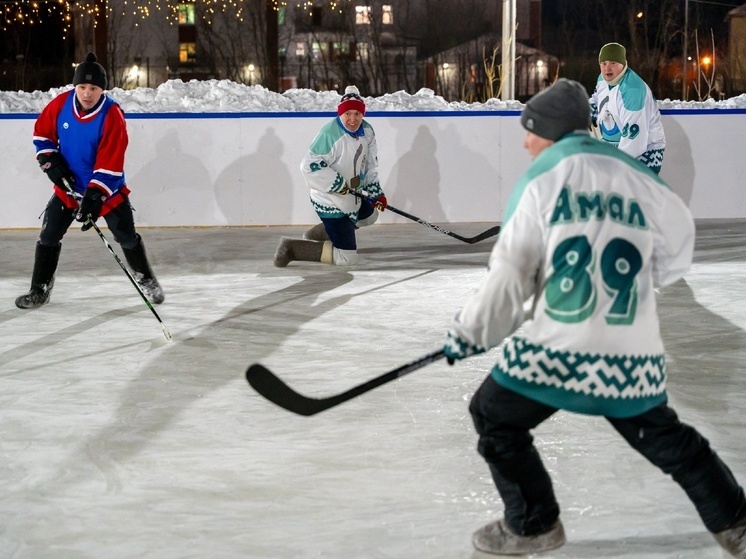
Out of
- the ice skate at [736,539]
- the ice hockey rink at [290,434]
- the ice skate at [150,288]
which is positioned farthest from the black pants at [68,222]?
the ice skate at [736,539]

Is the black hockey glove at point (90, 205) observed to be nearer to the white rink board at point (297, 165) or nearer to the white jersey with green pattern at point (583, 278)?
the white jersey with green pattern at point (583, 278)

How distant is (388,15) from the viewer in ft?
63.1

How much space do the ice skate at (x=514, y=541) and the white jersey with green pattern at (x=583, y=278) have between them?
36 cm

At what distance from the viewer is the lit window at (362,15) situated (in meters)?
18.3

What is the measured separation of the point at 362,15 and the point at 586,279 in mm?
16898

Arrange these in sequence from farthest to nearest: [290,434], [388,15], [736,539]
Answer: [388,15], [290,434], [736,539]

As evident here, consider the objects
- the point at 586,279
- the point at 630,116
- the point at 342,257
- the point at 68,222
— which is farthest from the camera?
the point at 342,257

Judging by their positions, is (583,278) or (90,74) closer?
(583,278)

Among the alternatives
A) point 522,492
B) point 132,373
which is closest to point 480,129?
point 132,373

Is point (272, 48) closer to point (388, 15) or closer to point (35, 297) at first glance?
point (388, 15)

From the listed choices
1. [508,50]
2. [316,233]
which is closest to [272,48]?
[508,50]

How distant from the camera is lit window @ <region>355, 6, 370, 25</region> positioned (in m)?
18.3

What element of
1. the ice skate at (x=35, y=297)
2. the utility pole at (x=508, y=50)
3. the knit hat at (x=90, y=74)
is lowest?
the ice skate at (x=35, y=297)

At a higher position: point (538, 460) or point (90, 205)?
point (90, 205)
